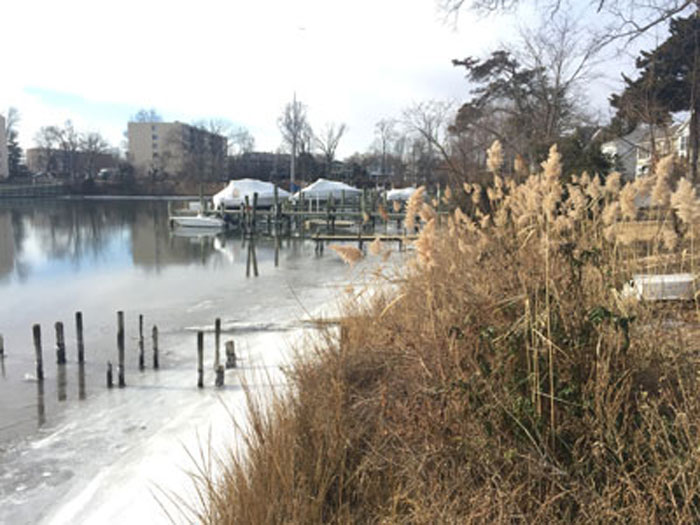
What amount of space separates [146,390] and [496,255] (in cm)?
569

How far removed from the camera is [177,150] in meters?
91.4

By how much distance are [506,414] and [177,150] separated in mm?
95500

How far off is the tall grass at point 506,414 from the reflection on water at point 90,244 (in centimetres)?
1666

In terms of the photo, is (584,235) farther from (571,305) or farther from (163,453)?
(163,453)

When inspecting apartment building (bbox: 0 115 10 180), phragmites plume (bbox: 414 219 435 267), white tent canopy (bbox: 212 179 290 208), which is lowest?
phragmites plume (bbox: 414 219 435 267)

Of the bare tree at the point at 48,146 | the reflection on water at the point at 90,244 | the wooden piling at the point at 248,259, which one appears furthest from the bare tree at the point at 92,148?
the wooden piling at the point at 248,259

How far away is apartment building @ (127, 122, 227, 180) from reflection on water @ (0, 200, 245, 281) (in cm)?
4305

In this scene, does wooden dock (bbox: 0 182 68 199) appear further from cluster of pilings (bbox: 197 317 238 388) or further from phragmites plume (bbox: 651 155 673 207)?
phragmites plume (bbox: 651 155 673 207)

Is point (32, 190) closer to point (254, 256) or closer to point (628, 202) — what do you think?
point (254, 256)

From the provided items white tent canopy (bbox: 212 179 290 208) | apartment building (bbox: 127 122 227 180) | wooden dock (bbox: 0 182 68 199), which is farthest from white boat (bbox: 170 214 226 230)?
apartment building (bbox: 127 122 227 180)

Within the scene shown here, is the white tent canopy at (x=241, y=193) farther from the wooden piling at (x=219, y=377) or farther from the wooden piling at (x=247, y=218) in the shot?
the wooden piling at (x=219, y=377)

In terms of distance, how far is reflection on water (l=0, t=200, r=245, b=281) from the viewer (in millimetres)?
19703

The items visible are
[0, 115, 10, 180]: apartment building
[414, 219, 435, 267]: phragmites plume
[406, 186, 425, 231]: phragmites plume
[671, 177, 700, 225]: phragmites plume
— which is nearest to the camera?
[671, 177, 700, 225]: phragmites plume

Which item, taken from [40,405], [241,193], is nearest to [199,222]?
[241,193]
